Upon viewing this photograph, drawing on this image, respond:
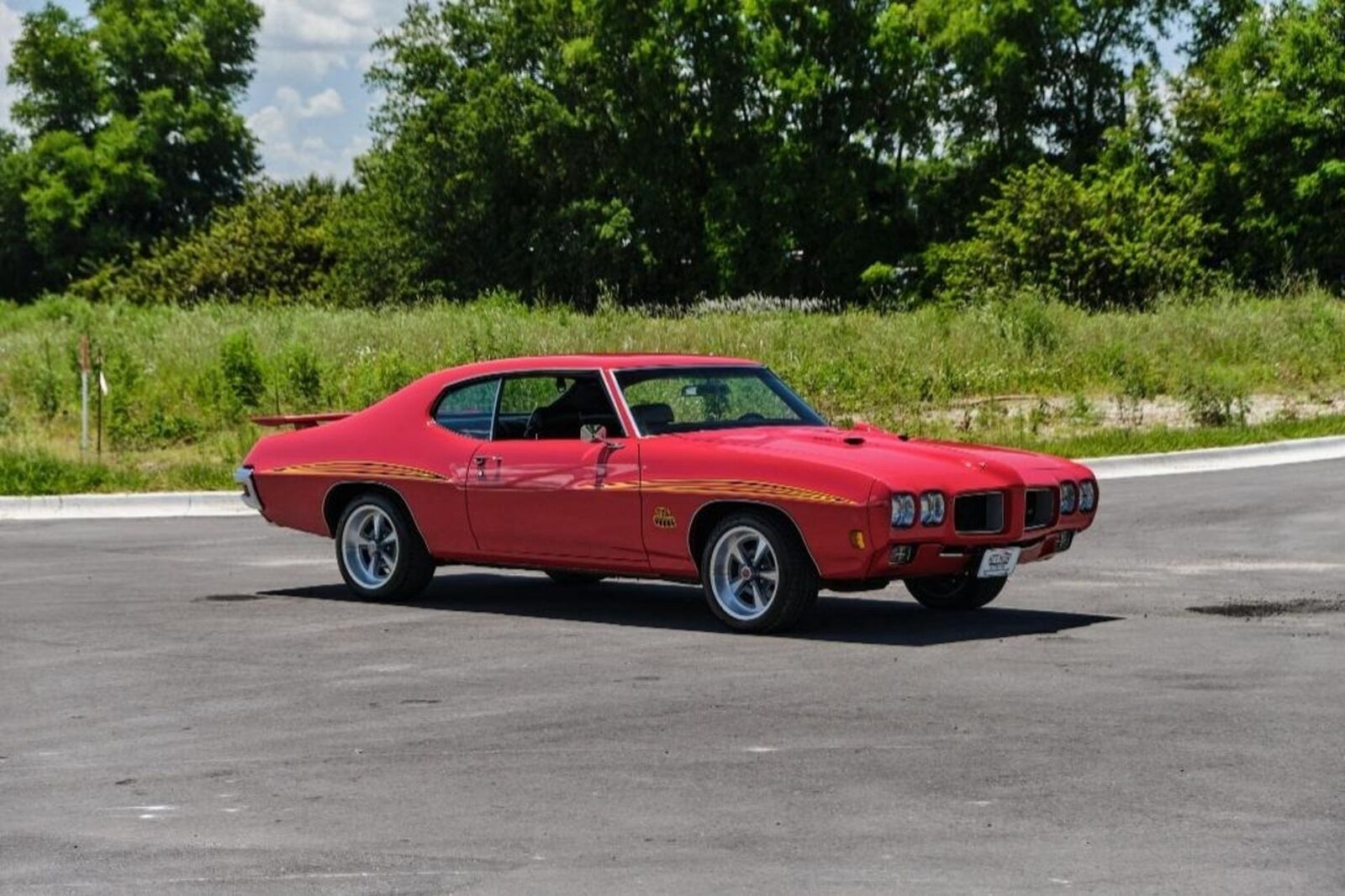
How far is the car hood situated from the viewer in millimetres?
10500

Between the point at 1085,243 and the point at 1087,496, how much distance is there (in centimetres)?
4724

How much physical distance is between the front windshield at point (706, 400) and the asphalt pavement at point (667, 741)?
1146 millimetres

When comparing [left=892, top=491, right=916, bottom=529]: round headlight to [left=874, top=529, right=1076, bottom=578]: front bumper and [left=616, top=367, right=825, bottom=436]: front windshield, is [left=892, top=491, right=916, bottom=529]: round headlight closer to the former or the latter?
[left=874, top=529, right=1076, bottom=578]: front bumper

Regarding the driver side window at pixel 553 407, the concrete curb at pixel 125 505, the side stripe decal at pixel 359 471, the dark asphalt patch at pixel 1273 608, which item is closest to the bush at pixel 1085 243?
the concrete curb at pixel 125 505

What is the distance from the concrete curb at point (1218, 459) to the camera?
22.5 m

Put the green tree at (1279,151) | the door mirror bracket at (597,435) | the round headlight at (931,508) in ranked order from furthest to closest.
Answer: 1. the green tree at (1279,151)
2. the door mirror bracket at (597,435)
3. the round headlight at (931,508)

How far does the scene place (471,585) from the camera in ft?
45.4

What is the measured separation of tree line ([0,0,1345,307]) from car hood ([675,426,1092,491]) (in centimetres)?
4482

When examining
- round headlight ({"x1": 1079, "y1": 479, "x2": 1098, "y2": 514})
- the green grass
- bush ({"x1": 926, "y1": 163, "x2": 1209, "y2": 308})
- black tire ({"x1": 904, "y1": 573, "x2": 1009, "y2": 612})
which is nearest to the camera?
round headlight ({"x1": 1079, "y1": 479, "x2": 1098, "y2": 514})

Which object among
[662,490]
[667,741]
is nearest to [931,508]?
[662,490]

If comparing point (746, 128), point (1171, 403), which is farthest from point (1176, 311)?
point (746, 128)

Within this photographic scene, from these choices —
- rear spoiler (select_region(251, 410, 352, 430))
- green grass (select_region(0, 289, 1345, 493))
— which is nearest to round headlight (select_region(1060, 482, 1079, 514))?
rear spoiler (select_region(251, 410, 352, 430))

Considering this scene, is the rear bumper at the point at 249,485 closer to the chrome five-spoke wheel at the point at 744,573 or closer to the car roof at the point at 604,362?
the car roof at the point at 604,362

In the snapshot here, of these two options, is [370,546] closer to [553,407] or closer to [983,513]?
[553,407]
